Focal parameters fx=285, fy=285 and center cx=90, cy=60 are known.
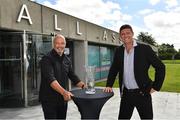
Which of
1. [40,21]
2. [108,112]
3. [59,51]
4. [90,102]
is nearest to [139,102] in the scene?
[90,102]

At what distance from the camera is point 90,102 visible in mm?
3559

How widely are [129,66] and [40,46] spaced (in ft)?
19.3

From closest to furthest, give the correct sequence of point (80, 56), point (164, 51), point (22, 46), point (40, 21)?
point (22, 46)
point (40, 21)
point (80, 56)
point (164, 51)

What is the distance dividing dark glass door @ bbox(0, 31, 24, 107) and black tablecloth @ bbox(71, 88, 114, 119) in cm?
507

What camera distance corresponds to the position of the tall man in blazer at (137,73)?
11.5 feet

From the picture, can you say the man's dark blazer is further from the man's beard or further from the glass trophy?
the man's beard

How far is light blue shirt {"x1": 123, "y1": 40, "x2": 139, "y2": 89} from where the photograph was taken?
3.57m

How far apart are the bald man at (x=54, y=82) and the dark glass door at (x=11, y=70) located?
194 inches

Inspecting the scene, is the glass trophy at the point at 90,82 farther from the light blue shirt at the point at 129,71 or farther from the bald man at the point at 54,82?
the light blue shirt at the point at 129,71

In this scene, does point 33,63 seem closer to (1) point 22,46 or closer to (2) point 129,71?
(1) point 22,46

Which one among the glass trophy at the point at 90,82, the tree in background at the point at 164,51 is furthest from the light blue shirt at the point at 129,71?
the tree in background at the point at 164,51

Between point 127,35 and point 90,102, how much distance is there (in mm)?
954

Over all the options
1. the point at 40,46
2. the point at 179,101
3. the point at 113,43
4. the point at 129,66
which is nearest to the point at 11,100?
the point at 40,46

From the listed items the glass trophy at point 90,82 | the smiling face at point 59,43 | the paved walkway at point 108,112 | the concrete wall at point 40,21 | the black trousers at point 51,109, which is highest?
the concrete wall at point 40,21
